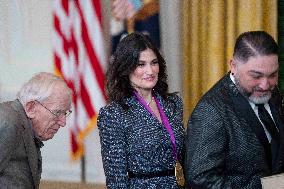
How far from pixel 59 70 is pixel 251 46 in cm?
307

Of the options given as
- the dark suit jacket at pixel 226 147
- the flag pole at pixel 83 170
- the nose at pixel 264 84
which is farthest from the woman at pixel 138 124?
the flag pole at pixel 83 170

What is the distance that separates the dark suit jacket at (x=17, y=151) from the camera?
2.42 m

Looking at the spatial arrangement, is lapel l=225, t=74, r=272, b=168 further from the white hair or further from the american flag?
the american flag

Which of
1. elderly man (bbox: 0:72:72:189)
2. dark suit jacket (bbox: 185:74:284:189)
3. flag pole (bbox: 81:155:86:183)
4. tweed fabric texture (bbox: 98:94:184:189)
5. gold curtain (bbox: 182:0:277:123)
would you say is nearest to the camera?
dark suit jacket (bbox: 185:74:284:189)

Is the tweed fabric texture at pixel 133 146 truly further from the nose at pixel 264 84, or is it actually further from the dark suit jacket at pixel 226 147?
the nose at pixel 264 84

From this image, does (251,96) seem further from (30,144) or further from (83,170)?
(83,170)

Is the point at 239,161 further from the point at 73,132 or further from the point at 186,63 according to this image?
the point at 73,132

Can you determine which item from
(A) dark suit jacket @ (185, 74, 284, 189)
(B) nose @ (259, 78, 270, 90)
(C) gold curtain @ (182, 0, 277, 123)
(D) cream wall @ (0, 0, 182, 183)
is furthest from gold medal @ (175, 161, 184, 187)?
(D) cream wall @ (0, 0, 182, 183)

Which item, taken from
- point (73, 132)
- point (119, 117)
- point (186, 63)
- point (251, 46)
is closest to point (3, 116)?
point (119, 117)

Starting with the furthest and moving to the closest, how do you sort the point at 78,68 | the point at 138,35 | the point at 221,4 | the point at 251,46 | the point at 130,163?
the point at 78,68, the point at 221,4, the point at 138,35, the point at 130,163, the point at 251,46

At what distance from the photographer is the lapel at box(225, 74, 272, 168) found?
7.80 ft

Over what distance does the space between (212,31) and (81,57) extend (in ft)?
3.83

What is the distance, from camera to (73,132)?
205 inches

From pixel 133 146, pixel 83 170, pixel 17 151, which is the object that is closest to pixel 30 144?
pixel 17 151
